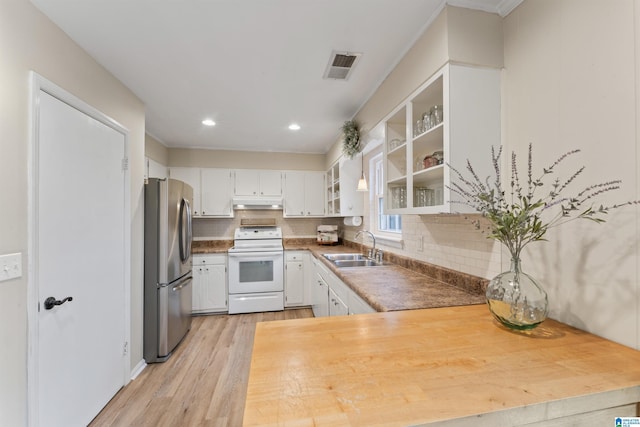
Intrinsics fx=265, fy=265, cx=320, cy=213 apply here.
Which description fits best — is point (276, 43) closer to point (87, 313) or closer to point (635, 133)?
point (635, 133)

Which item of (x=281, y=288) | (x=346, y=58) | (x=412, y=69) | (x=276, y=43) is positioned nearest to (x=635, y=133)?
(x=412, y=69)

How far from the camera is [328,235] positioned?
4.36 metres

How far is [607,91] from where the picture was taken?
1.03 m

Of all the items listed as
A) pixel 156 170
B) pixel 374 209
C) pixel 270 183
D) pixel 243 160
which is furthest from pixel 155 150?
pixel 374 209

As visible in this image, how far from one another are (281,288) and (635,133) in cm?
375

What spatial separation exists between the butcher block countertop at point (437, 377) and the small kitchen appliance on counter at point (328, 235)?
126 inches

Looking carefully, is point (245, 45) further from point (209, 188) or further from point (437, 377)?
point (209, 188)

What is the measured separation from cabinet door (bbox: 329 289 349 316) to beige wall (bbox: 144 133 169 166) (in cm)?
292

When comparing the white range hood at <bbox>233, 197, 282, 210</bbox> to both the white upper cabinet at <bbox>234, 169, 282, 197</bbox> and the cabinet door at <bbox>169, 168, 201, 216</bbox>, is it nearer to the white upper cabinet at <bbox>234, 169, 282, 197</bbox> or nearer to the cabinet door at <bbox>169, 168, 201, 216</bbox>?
the white upper cabinet at <bbox>234, 169, 282, 197</bbox>

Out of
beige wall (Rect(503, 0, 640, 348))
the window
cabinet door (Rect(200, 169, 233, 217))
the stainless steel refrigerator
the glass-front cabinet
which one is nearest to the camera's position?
beige wall (Rect(503, 0, 640, 348))

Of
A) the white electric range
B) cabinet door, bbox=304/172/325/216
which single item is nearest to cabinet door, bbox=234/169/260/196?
the white electric range

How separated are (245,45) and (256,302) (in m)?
3.26

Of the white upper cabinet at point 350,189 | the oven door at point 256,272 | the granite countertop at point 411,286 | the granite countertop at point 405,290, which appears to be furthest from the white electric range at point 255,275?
the granite countertop at point 405,290

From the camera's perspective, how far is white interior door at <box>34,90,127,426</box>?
150 centimetres
